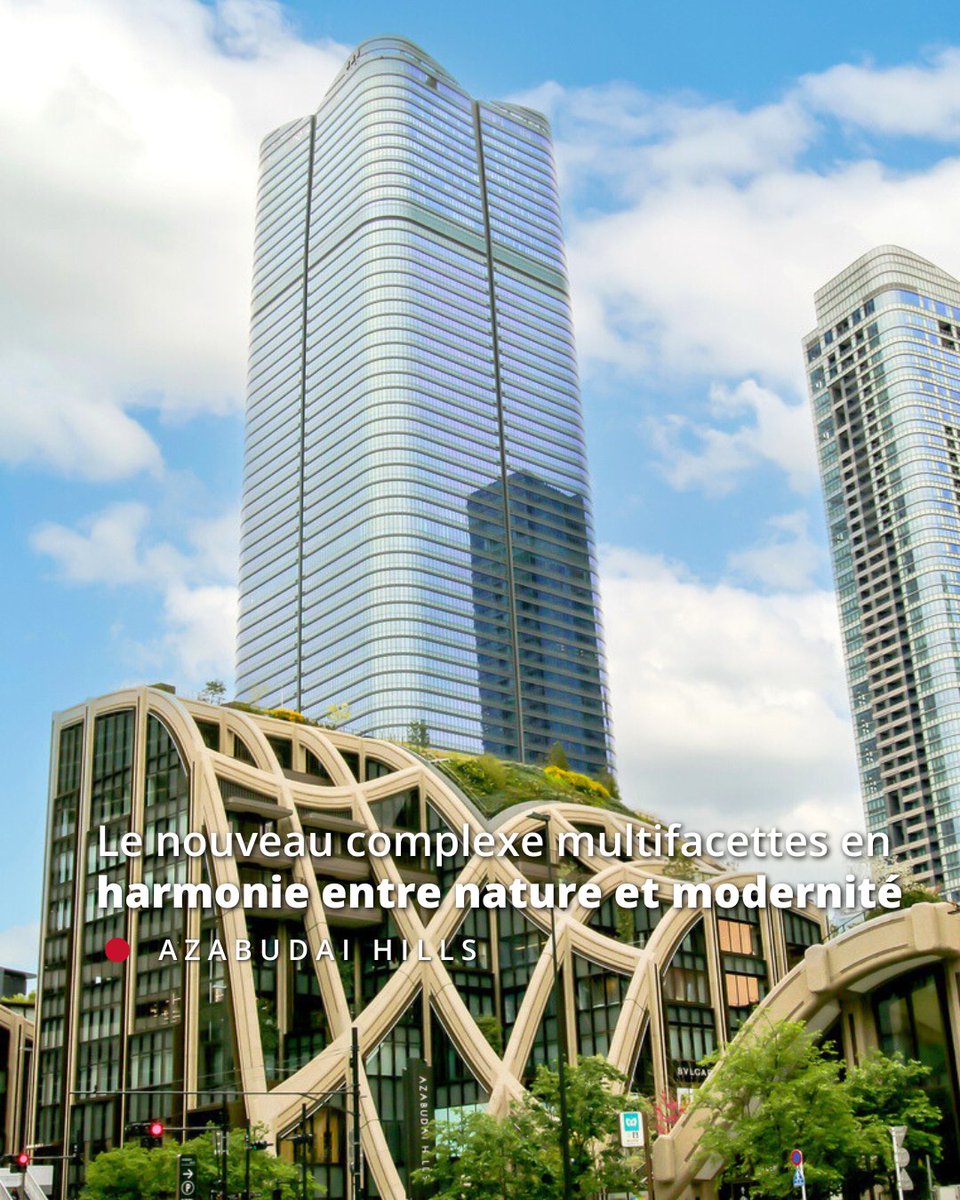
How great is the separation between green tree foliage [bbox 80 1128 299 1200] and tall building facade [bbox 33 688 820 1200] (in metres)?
6.91

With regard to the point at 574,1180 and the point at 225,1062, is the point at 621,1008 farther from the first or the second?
the point at 574,1180

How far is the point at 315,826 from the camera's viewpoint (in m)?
87.7

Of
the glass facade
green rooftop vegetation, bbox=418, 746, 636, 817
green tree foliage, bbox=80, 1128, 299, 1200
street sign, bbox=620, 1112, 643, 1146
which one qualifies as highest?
green rooftop vegetation, bbox=418, 746, 636, 817

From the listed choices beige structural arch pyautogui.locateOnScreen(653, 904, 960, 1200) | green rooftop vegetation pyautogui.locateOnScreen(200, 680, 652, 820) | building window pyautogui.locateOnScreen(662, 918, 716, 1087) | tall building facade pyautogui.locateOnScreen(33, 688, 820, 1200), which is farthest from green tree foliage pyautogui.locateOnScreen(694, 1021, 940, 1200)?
green rooftop vegetation pyautogui.locateOnScreen(200, 680, 652, 820)

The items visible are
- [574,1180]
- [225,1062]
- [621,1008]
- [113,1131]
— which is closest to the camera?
[574,1180]

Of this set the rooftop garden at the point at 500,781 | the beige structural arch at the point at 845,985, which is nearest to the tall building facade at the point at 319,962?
the rooftop garden at the point at 500,781

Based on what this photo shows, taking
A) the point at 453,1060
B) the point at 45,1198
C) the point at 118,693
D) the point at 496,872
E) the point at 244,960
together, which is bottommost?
the point at 45,1198

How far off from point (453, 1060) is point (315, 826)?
16.7 m

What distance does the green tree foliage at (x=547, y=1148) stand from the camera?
54156 mm

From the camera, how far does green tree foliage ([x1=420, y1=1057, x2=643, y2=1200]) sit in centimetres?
5416

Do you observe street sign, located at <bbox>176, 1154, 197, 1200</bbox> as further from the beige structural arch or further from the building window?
the building window

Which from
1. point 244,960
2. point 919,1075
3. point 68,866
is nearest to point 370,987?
point 244,960

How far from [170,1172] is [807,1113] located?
111 ft

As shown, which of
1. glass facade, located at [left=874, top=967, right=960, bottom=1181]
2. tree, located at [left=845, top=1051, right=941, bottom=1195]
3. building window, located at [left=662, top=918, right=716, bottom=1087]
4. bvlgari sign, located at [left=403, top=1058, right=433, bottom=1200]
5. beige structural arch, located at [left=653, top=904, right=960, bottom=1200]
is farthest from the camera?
building window, located at [left=662, top=918, right=716, bottom=1087]
